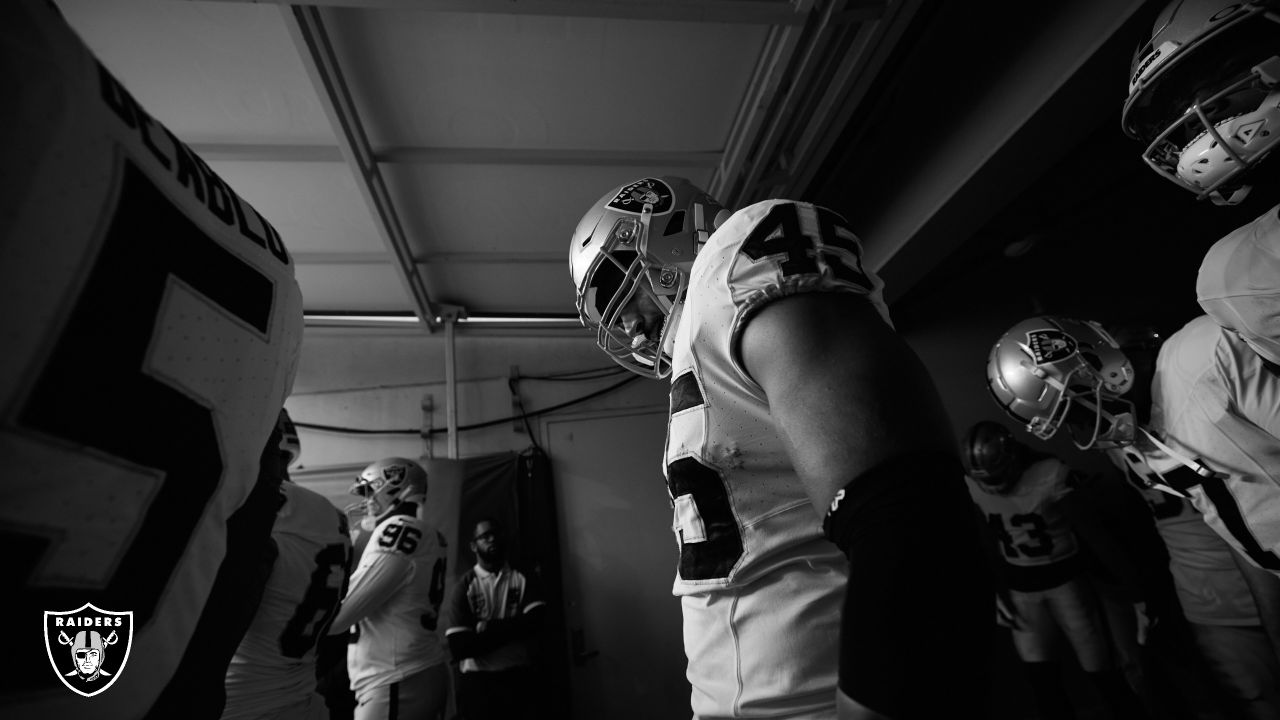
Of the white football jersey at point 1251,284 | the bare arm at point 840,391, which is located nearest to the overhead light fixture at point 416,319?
the white football jersey at point 1251,284

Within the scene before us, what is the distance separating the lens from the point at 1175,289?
5500 millimetres

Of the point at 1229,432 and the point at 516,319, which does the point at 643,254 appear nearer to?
the point at 1229,432

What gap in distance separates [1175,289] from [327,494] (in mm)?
8398

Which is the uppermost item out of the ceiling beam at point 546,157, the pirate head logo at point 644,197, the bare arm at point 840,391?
the ceiling beam at point 546,157

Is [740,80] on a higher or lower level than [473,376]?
higher

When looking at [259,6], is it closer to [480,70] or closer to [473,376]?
[480,70]

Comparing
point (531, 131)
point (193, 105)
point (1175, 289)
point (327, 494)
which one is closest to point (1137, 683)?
point (1175, 289)

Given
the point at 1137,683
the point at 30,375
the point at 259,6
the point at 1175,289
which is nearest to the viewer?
the point at 30,375

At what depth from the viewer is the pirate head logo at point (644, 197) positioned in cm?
148

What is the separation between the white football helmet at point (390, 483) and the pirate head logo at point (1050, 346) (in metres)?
3.92

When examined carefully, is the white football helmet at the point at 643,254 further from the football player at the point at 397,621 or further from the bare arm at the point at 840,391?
the football player at the point at 397,621

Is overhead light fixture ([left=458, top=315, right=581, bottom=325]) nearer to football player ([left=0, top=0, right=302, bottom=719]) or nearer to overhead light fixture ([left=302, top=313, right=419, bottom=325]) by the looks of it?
overhead light fixture ([left=302, top=313, right=419, bottom=325])

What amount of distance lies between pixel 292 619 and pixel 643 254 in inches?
86.6

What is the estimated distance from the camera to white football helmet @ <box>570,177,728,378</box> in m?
1.40
